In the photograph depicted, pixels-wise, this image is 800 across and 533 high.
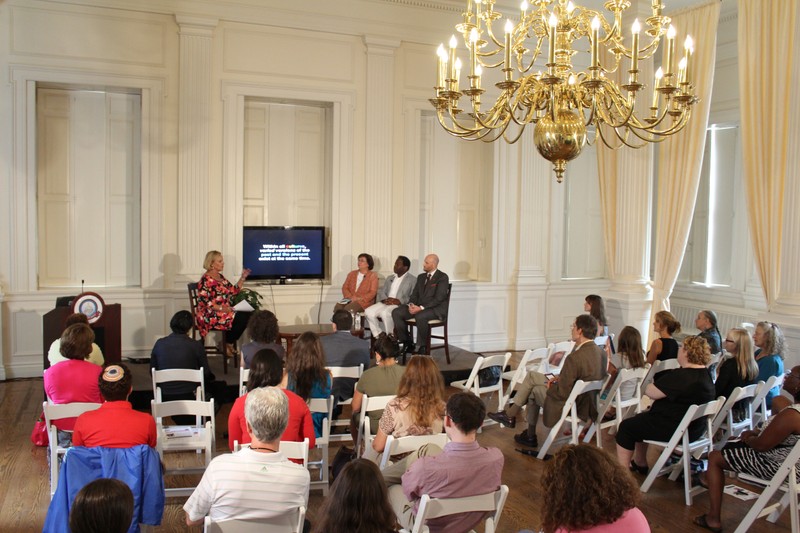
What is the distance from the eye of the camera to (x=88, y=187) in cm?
819

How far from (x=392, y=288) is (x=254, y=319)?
11.1 feet

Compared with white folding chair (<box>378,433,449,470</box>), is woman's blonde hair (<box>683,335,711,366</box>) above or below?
above

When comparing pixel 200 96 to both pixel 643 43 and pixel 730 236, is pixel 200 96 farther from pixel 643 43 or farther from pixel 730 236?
pixel 730 236

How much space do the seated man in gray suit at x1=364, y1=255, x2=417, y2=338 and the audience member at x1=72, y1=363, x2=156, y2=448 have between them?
16.4ft

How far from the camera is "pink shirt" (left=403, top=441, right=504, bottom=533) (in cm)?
312

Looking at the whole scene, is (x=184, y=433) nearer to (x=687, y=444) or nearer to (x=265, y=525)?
(x=265, y=525)

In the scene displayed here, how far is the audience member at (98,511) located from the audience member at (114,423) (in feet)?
3.36

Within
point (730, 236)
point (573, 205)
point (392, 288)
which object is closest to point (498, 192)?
point (573, 205)

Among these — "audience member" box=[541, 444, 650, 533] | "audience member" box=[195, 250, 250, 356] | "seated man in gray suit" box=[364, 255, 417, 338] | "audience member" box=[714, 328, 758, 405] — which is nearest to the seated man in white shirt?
"audience member" box=[541, 444, 650, 533]

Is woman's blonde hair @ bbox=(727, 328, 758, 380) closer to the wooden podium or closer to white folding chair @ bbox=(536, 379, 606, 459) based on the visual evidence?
white folding chair @ bbox=(536, 379, 606, 459)

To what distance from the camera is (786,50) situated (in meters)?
6.62

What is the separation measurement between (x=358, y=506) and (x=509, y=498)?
2635 millimetres

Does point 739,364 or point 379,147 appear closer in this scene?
point 739,364

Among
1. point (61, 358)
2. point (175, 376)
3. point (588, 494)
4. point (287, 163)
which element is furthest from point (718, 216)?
point (588, 494)
